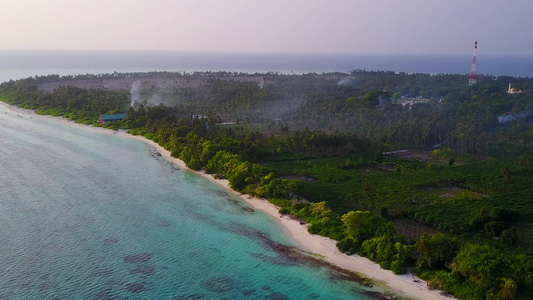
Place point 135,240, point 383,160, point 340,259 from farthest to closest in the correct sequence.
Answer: point 383,160 → point 135,240 → point 340,259

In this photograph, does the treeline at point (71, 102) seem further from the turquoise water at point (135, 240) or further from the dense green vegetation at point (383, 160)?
the turquoise water at point (135, 240)

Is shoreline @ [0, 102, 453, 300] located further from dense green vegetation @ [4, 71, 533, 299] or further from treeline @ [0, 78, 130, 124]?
treeline @ [0, 78, 130, 124]

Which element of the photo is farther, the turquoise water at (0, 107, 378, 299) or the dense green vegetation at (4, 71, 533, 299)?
the dense green vegetation at (4, 71, 533, 299)

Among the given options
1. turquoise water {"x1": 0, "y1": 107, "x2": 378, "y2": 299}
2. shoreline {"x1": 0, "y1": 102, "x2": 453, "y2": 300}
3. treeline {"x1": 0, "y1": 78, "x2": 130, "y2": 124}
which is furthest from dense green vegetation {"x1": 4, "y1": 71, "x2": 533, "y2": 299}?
turquoise water {"x1": 0, "y1": 107, "x2": 378, "y2": 299}

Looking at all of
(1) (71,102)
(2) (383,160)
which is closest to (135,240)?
(2) (383,160)

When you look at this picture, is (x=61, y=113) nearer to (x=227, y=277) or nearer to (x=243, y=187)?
(x=243, y=187)

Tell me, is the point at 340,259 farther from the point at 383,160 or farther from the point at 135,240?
the point at 383,160
